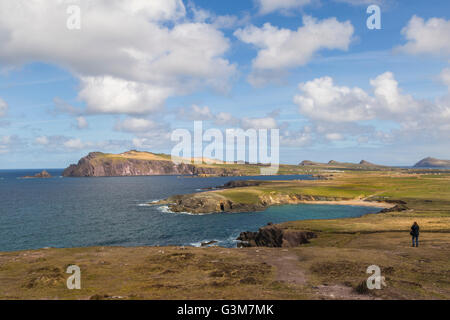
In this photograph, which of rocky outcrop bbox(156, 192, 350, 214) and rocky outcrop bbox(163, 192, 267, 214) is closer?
rocky outcrop bbox(163, 192, 267, 214)

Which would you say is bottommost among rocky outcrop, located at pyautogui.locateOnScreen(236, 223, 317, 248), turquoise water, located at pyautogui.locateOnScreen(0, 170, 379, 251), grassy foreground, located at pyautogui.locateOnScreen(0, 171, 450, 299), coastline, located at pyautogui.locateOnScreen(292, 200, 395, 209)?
turquoise water, located at pyautogui.locateOnScreen(0, 170, 379, 251)

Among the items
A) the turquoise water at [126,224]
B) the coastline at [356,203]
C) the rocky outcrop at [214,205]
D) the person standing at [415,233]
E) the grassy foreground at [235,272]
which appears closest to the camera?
the grassy foreground at [235,272]

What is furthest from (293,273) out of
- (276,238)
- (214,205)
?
(214,205)

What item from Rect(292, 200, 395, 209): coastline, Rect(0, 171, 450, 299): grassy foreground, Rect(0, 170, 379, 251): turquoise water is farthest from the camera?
Rect(292, 200, 395, 209): coastline

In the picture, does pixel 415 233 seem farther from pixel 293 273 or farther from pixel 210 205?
pixel 210 205
